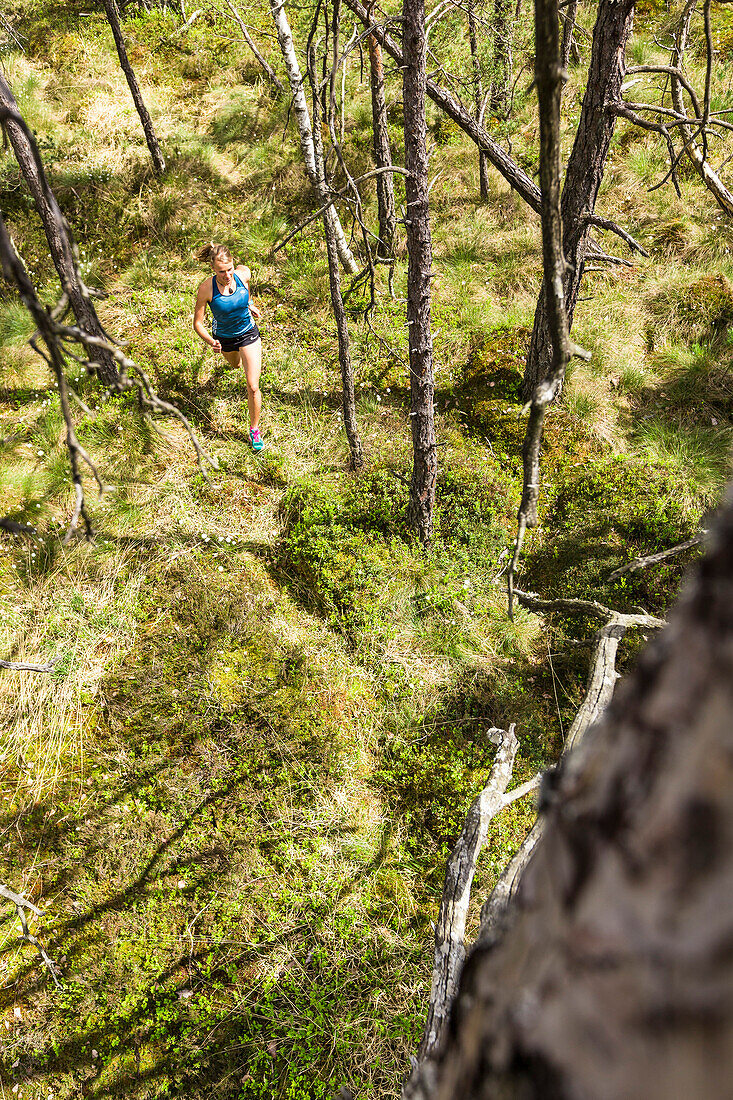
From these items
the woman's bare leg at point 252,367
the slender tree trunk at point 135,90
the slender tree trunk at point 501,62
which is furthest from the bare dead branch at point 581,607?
the slender tree trunk at point 135,90

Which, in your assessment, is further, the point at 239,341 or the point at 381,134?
the point at 381,134

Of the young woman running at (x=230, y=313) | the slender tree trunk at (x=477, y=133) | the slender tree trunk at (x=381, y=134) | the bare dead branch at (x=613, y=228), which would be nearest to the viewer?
the bare dead branch at (x=613, y=228)

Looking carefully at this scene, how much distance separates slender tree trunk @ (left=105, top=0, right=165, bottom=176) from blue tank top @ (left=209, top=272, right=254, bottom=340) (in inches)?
167

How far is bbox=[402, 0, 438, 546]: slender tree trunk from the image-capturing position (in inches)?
142

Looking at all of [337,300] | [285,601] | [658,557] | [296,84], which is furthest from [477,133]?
[285,601]

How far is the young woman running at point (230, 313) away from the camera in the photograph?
5.45 metres

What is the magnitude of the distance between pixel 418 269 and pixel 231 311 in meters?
2.14

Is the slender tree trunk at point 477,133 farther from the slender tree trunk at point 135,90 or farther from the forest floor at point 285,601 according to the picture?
the slender tree trunk at point 135,90

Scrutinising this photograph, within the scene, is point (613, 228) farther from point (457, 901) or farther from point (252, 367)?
point (457, 901)

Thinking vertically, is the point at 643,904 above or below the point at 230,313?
below

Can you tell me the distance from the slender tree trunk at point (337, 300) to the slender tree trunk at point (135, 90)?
11.4 feet

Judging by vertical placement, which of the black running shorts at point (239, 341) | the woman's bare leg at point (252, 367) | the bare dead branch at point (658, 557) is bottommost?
the bare dead branch at point (658, 557)

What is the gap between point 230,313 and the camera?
18.6 feet

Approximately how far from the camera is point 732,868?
1.15ft
